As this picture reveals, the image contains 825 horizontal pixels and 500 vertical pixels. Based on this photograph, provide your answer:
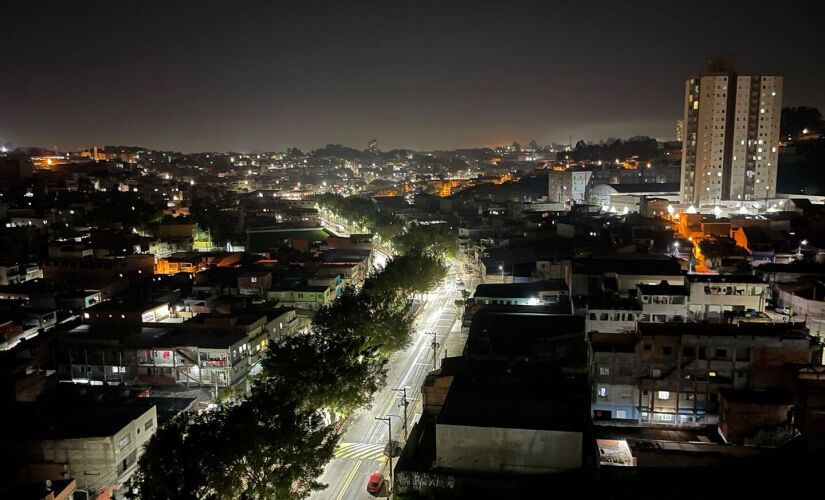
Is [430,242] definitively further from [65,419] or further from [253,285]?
[65,419]

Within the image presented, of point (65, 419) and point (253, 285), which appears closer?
point (65, 419)

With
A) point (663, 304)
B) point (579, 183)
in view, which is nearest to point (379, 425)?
point (663, 304)

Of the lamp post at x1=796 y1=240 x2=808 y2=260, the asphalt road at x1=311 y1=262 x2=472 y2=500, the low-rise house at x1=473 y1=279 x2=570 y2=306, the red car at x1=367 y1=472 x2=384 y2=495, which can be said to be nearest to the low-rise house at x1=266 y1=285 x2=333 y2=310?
the asphalt road at x1=311 y1=262 x2=472 y2=500

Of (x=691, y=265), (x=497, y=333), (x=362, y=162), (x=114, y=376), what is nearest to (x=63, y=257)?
(x=114, y=376)

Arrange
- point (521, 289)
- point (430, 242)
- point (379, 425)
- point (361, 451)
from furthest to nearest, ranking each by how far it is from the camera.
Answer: point (430, 242), point (521, 289), point (379, 425), point (361, 451)

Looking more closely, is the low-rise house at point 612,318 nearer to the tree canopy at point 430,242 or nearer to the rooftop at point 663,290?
the rooftop at point 663,290

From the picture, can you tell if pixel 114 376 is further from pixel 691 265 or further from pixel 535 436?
pixel 691 265

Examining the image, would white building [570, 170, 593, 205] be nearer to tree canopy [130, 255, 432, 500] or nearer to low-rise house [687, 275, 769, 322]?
low-rise house [687, 275, 769, 322]

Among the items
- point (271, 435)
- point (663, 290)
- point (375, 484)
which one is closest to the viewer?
point (271, 435)

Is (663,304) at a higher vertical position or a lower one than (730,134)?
lower
